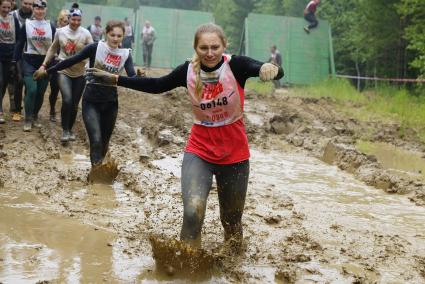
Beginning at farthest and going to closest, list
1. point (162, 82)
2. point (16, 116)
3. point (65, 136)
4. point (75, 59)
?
point (16, 116)
point (65, 136)
point (75, 59)
point (162, 82)

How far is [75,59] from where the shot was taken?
6699mm

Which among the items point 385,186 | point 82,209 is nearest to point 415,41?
point 385,186

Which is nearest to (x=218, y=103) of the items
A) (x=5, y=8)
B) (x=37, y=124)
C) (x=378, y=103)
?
(x=5, y=8)

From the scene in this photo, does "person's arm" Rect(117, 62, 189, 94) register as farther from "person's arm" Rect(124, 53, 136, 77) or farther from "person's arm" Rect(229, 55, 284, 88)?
"person's arm" Rect(124, 53, 136, 77)

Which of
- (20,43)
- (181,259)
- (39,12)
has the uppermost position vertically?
(39,12)

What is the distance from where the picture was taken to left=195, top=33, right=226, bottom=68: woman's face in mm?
4078

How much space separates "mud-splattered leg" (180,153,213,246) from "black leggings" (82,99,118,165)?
2910 mm

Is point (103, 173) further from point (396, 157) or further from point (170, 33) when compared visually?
point (170, 33)

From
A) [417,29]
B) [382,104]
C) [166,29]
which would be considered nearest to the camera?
[382,104]

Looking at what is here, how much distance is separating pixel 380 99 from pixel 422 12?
253 cm

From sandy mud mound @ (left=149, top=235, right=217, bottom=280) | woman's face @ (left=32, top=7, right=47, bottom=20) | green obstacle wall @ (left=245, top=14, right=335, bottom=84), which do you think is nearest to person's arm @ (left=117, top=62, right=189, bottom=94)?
sandy mud mound @ (left=149, top=235, right=217, bottom=280)

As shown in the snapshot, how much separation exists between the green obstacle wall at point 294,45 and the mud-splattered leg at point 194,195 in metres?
19.9

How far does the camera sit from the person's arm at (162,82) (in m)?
4.33

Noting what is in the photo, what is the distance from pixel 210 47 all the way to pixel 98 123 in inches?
127
